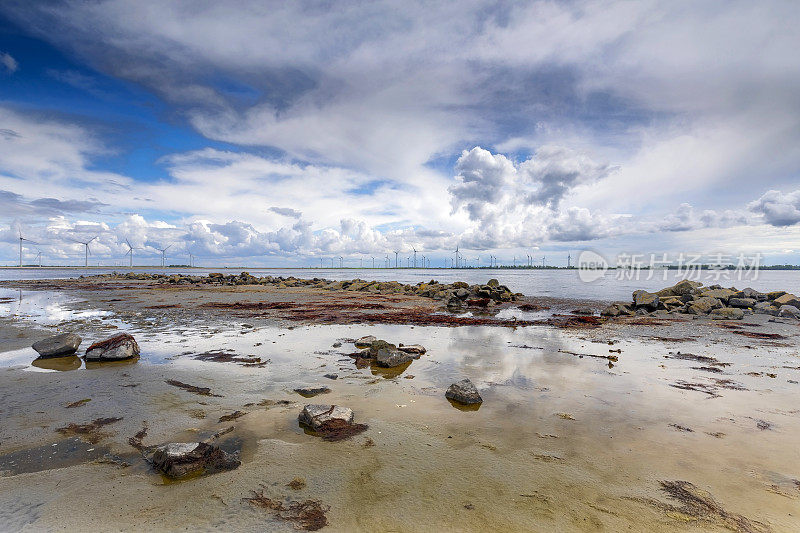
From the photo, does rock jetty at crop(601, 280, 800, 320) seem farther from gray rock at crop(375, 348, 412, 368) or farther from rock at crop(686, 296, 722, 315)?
gray rock at crop(375, 348, 412, 368)

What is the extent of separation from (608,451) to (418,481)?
9.73 ft

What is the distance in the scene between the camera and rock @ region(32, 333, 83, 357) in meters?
10.0

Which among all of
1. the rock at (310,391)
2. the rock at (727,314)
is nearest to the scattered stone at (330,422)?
the rock at (310,391)

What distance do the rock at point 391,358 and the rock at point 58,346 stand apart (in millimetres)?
8833

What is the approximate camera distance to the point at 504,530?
363 centimetres

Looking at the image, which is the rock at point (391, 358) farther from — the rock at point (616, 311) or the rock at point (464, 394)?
the rock at point (616, 311)

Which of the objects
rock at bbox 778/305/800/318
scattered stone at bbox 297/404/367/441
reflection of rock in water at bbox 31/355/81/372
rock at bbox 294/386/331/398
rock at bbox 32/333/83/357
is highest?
rock at bbox 778/305/800/318

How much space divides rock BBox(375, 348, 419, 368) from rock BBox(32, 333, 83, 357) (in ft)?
29.0

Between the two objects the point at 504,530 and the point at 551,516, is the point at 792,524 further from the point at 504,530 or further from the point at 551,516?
the point at 504,530

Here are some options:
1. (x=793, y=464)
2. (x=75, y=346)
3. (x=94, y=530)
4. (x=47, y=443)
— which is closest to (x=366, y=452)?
(x=94, y=530)

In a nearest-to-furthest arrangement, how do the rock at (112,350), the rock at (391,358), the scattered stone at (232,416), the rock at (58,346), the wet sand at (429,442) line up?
the wet sand at (429,442), the scattered stone at (232,416), the rock at (112,350), the rock at (391,358), the rock at (58,346)

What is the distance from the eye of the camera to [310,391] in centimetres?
768

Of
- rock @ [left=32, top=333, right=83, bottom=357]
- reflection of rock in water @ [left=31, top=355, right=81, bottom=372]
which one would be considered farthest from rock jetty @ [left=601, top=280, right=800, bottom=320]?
rock @ [left=32, top=333, right=83, bottom=357]

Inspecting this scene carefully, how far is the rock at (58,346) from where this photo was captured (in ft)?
32.9
